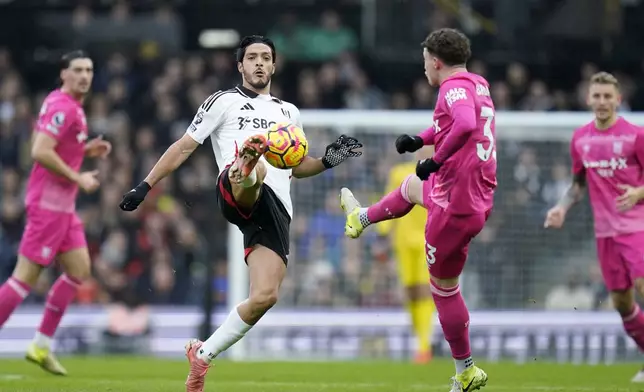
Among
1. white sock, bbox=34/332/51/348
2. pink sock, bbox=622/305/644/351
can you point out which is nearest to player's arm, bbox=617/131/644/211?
pink sock, bbox=622/305/644/351

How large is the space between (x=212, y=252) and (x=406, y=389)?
594cm

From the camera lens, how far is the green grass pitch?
35.0ft

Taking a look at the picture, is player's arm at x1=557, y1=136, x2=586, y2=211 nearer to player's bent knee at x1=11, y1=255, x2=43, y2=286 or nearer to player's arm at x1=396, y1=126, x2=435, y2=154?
player's arm at x1=396, y1=126, x2=435, y2=154

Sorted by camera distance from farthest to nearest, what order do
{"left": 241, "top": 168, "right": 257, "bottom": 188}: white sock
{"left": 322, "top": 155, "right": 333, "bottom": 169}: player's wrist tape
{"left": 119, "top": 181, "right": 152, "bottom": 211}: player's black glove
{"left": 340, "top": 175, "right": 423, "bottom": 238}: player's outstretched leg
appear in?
{"left": 340, "top": 175, "right": 423, "bottom": 238}: player's outstretched leg
{"left": 322, "top": 155, "right": 333, "bottom": 169}: player's wrist tape
{"left": 119, "top": 181, "right": 152, "bottom": 211}: player's black glove
{"left": 241, "top": 168, "right": 257, "bottom": 188}: white sock

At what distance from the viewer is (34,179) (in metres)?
12.2

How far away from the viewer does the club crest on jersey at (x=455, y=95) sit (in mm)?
8992

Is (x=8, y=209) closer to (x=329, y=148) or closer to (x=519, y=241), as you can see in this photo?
(x=519, y=241)

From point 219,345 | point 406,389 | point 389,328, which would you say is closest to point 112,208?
point 389,328

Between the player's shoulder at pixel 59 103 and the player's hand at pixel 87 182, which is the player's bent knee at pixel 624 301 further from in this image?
the player's shoulder at pixel 59 103

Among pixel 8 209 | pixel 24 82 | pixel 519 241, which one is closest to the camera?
pixel 519 241

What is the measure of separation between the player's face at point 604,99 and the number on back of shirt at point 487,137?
8.10 feet

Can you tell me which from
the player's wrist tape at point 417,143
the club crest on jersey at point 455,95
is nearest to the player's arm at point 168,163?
the player's wrist tape at point 417,143

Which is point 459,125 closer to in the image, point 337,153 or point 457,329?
point 337,153

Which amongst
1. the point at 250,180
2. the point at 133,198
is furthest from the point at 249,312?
the point at 133,198
